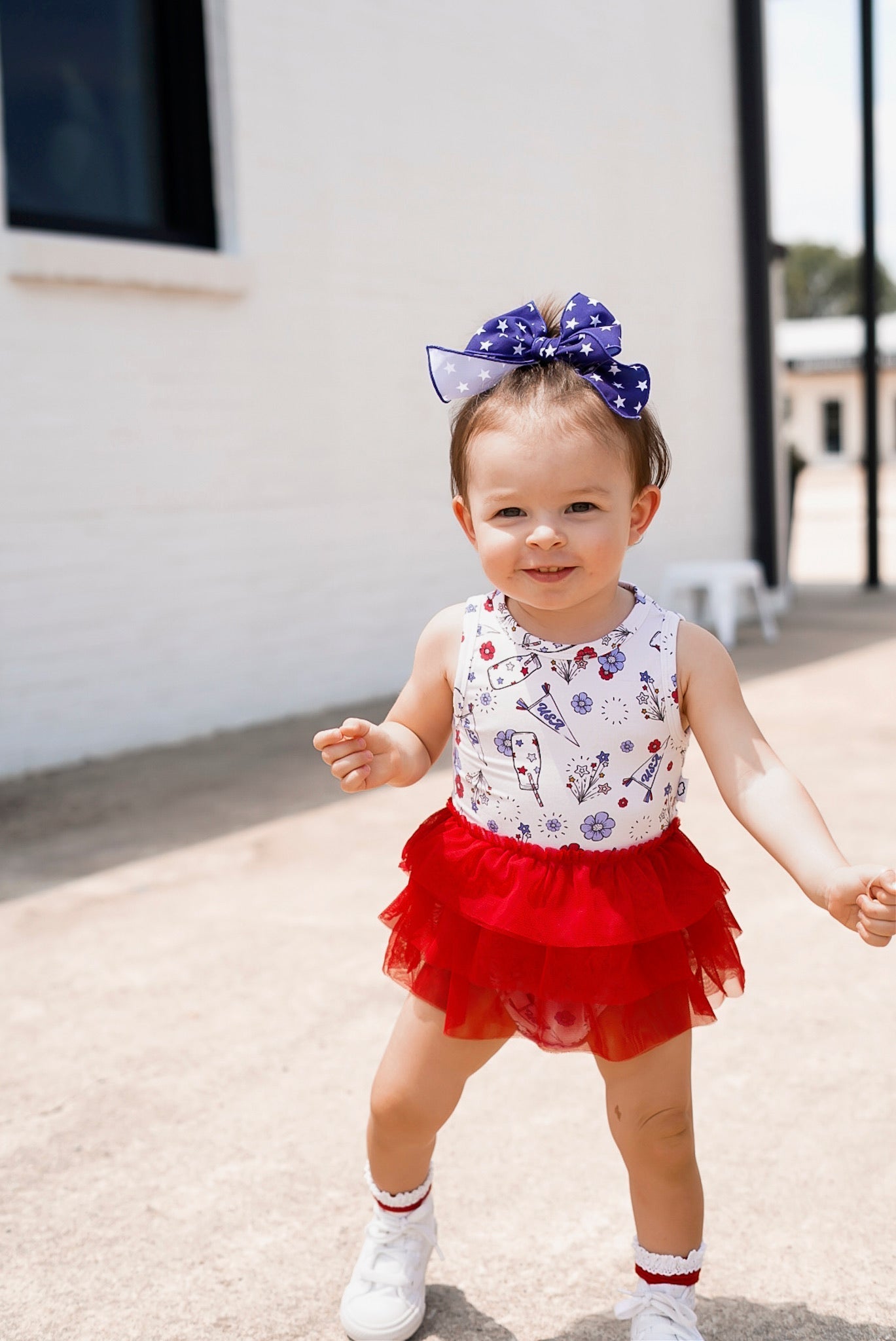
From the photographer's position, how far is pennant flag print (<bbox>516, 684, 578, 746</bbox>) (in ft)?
5.52

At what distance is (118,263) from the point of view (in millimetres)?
5160

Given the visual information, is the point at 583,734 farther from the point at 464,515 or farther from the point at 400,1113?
the point at 400,1113

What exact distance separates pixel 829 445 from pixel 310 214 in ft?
109

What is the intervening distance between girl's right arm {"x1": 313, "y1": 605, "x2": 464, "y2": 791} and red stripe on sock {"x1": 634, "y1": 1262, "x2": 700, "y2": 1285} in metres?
0.69

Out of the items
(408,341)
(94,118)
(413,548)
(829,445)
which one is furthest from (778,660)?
(829,445)

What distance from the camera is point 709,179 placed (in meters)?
8.94

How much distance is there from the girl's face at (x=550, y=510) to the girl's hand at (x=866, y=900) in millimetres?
451

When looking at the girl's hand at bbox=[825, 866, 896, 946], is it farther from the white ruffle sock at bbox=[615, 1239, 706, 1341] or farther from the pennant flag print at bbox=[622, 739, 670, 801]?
the white ruffle sock at bbox=[615, 1239, 706, 1341]

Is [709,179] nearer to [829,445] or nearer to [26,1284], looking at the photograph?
[26,1284]

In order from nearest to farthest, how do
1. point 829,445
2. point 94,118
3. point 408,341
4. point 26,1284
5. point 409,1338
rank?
point 409,1338
point 26,1284
point 94,118
point 408,341
point 829,445

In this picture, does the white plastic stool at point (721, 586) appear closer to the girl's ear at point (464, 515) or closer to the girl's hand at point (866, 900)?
the girl's ear at point (464, 515)

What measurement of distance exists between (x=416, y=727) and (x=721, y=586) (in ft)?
21.2

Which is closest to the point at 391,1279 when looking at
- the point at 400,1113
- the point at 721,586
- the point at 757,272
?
the point at 400,1113

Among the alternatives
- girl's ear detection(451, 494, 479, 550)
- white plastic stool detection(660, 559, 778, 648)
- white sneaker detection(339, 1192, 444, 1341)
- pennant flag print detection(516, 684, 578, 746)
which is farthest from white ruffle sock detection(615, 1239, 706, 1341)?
white plastic stool detection(660, 559, 778, 648)
